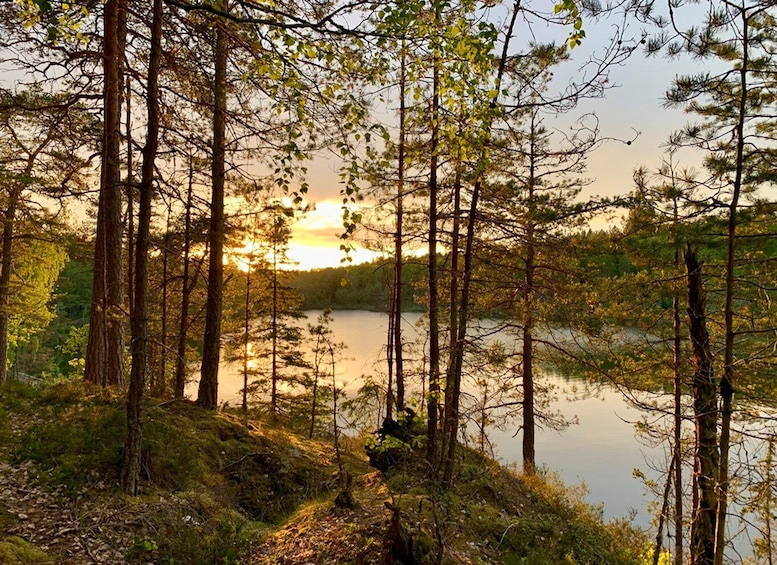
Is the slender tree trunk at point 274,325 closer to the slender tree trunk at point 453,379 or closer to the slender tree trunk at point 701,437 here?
the slender tree trunk at point 453,379

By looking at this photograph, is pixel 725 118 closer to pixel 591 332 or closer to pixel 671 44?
pixel 671 44

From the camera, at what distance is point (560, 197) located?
957 cm

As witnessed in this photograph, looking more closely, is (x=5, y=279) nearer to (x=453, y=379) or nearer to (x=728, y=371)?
(x=453, y=379)

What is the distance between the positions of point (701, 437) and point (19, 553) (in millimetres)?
7830

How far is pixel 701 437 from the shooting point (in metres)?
6.41

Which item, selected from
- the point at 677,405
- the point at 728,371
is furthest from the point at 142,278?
the point at 677,405

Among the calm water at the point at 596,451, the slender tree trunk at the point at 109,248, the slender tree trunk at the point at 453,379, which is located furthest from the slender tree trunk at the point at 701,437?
the slender tree trunk at the point at 109,248

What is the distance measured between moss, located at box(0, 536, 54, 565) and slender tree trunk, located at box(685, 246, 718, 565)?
7.06 metres

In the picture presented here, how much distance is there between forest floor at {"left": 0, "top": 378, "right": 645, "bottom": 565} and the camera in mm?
3916

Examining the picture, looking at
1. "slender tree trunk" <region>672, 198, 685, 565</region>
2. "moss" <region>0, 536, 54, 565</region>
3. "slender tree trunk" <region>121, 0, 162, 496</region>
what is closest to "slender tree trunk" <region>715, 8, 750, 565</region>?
"slender tree trunk" <region>672, 198, 685, 565</region>

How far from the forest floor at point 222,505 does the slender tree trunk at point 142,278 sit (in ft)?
1.22

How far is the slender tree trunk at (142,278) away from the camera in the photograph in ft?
14.1

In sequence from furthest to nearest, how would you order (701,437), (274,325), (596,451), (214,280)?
1. (596,451)
2. (274,325)
3. (214,280)
4. (701,437)

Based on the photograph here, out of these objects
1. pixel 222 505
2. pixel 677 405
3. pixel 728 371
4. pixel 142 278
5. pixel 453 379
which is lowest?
pixel 222 505
